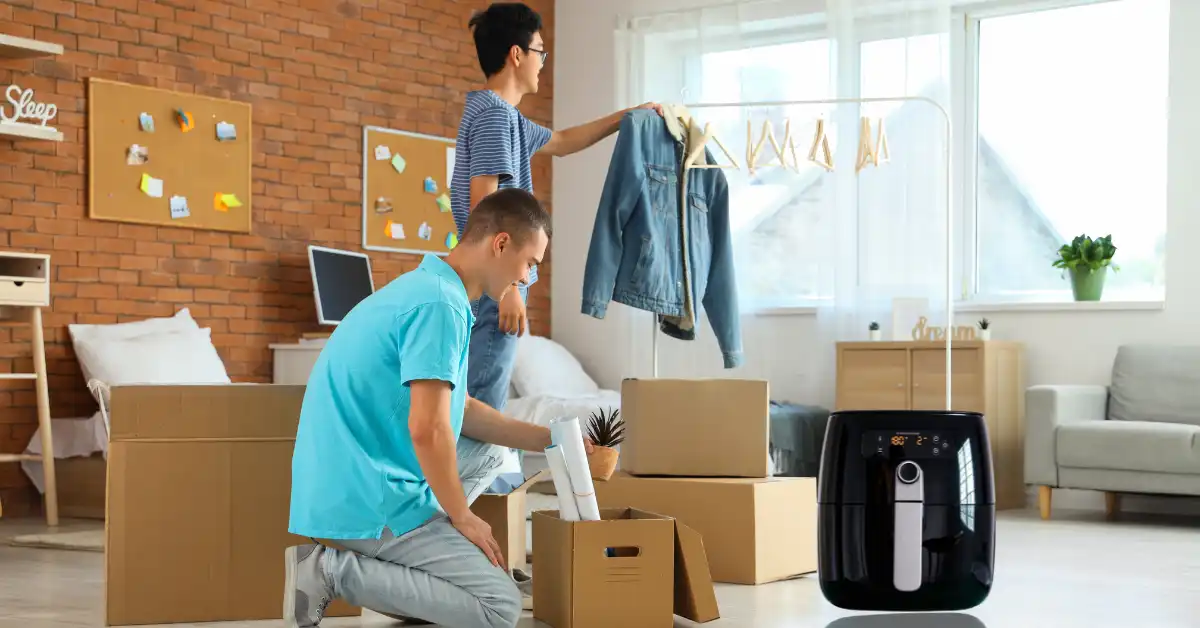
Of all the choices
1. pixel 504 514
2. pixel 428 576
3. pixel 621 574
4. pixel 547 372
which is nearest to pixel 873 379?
pixel 547 372

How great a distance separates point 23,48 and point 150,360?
1251 millimetres

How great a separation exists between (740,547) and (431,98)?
3983mm

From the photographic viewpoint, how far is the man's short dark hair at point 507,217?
248 cm

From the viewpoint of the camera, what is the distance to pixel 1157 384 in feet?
17.4

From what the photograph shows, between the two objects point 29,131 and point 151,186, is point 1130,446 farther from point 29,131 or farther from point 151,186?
point 29,131

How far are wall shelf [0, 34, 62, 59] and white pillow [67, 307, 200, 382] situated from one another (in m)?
1.05

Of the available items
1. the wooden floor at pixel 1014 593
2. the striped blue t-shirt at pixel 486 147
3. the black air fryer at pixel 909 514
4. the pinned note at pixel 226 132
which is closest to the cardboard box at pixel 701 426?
the wooden floor at pixel 1014 593

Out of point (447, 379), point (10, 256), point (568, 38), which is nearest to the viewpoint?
point (447, 379)

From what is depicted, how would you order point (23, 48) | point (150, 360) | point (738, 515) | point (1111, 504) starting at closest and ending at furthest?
1. point (738, 515)
2. point (23, 48)
3. point (150, 360)
4. point (1111, 504)

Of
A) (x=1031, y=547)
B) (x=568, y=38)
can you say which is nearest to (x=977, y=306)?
(x=1031, y=547)

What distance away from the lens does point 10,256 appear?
4.76 metres

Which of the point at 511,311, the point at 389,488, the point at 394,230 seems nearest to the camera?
the point at 389,488

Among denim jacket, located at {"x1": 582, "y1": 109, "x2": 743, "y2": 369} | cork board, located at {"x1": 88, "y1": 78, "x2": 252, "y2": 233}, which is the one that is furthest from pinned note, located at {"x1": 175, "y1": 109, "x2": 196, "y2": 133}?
denim jacket, located at {"x1": 582, "y1": 109, "x2": 743, "y2": 369}

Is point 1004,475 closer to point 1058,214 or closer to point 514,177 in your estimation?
point 1058,214
